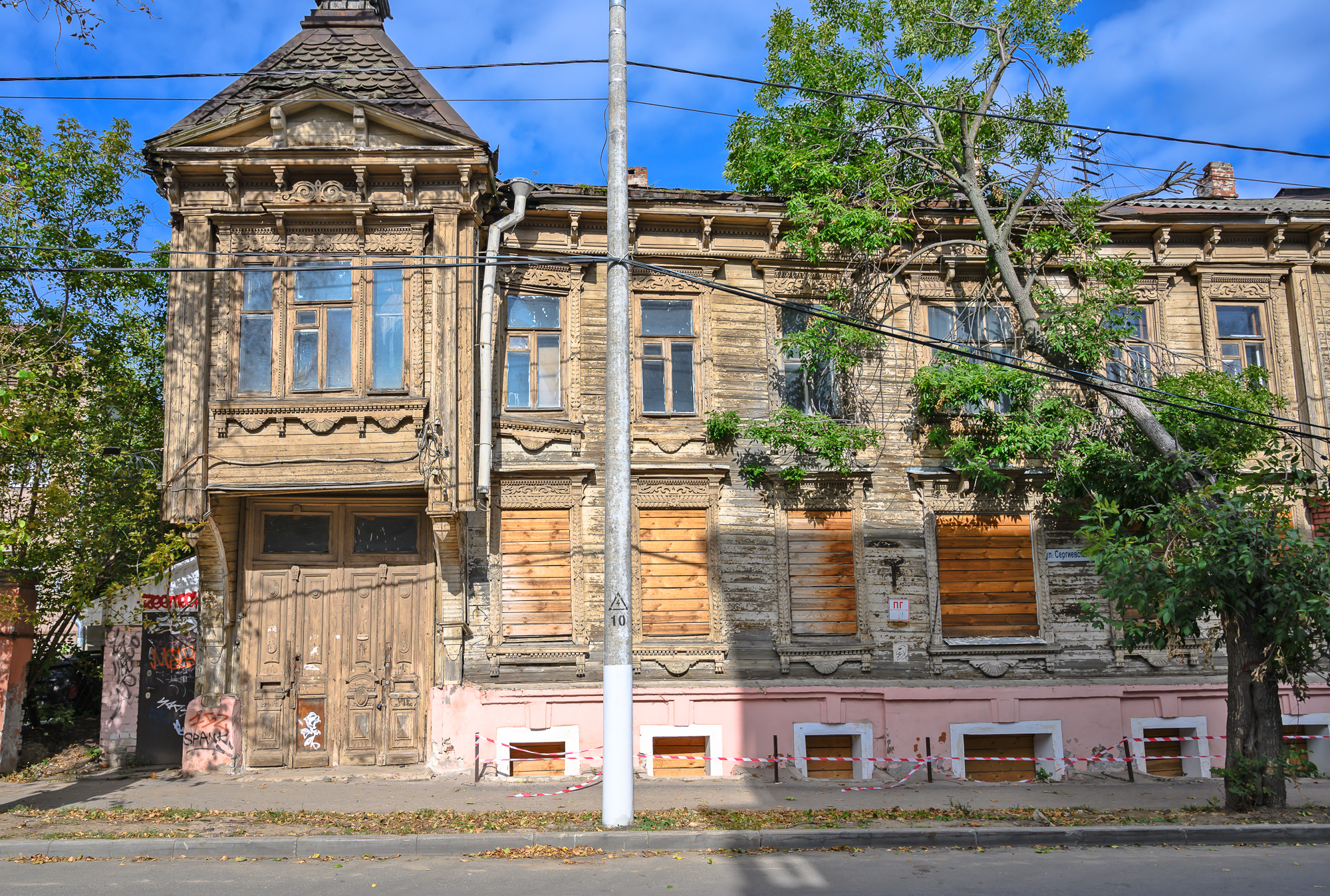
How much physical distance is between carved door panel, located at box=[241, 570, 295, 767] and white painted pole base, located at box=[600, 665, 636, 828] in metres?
5.68

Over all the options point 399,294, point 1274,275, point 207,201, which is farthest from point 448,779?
point 1274,275

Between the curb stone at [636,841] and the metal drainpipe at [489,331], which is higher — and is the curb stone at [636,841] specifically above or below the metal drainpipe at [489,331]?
below

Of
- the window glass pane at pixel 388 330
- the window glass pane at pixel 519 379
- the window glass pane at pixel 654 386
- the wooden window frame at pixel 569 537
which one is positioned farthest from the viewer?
→ the window glass pane at pixel 654 386

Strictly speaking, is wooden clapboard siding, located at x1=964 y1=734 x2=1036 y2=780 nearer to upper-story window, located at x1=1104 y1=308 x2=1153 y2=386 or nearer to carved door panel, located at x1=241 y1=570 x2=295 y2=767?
upper-story window, located at x1=1104 y1=308 x2=1153 y2=386

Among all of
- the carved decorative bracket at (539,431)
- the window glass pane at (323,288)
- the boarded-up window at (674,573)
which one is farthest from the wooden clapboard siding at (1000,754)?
the window glass pane at (323,288)

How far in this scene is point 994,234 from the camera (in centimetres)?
1291

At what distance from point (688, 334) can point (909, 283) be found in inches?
140

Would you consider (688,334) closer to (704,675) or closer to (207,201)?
(704,675)

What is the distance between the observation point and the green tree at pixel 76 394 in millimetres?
10945

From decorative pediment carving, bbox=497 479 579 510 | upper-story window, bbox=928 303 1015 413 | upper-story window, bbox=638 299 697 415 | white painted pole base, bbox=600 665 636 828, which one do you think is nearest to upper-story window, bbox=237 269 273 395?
decorative pediment carving, bbox=497 479 579 510

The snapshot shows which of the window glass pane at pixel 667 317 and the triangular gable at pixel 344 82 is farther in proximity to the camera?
the window glass pane at pixel 667 317

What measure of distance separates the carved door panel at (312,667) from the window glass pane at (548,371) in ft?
12.5

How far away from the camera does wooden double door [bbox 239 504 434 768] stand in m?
12.3

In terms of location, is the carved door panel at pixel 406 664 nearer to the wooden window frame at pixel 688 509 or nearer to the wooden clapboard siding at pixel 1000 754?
the wooden window frame at pixel 688 509
